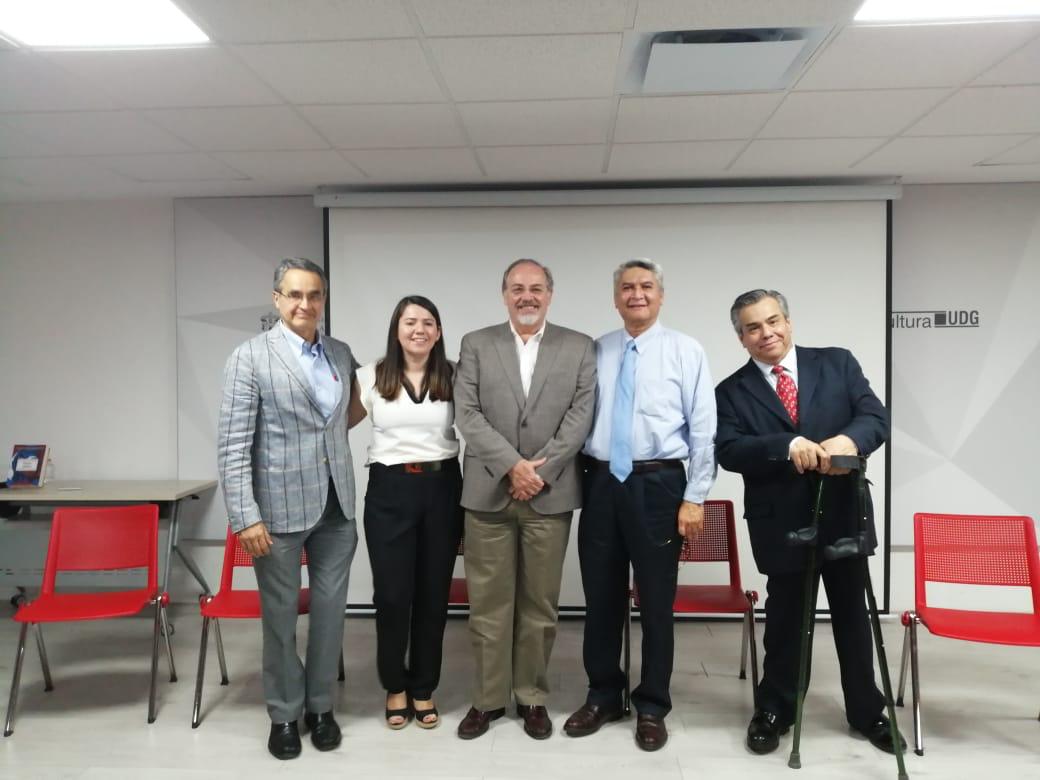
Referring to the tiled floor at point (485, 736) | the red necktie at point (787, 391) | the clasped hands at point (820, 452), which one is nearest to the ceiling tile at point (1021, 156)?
the red necktie at point (787, 391)

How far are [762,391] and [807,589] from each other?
70 centimetres

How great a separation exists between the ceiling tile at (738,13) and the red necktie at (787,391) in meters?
1.16

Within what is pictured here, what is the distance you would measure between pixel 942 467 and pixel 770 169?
2.09 m

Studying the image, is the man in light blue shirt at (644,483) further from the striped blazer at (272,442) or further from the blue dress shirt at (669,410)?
the striped blazer at (272,442)

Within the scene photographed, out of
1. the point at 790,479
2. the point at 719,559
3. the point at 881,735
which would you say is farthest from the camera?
the point at 719,559

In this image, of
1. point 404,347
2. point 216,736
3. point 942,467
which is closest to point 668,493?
point 404,347

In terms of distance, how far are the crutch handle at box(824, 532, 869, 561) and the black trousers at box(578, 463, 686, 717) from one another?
0.57 m

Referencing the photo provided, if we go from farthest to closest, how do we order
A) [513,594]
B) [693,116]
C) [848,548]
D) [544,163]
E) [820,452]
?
[544,163] → [693,116] → [513,594] → [820,452] → [848,548]

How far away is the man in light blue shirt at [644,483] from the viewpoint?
2594 mm

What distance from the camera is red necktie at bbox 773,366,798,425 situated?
256cm

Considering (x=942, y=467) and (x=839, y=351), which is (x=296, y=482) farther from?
(x=942, y=467)

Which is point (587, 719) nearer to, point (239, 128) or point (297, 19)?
point (297, 19)

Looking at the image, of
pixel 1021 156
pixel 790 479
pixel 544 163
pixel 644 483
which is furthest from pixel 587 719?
pixel 1021 156

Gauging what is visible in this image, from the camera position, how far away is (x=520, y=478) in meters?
2.52
